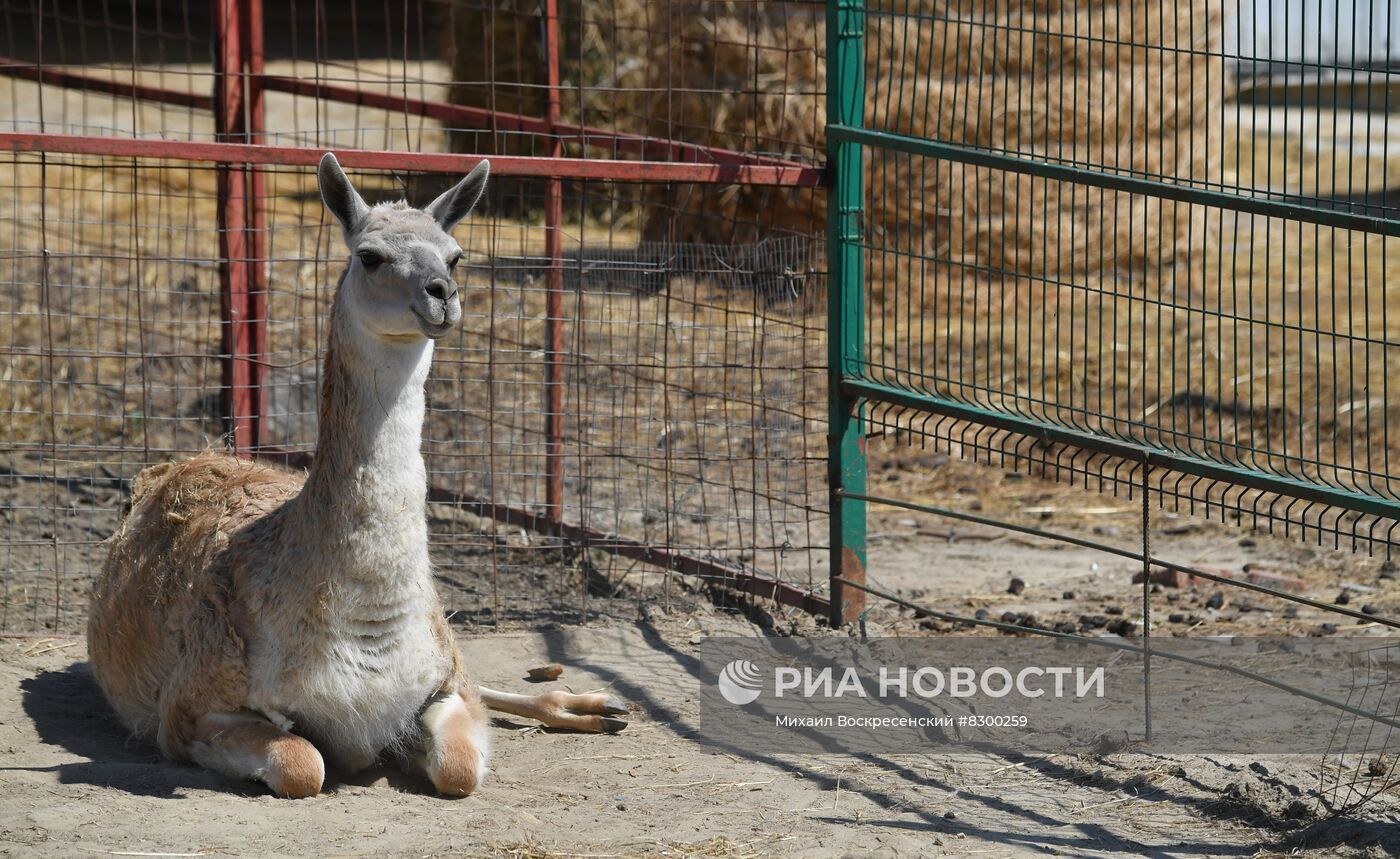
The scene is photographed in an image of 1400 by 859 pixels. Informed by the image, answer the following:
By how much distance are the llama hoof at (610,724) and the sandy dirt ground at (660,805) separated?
0.13 ft

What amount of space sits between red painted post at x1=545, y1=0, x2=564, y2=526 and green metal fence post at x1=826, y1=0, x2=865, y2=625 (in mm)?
1169

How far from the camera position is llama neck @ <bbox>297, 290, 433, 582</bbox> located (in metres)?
4.48

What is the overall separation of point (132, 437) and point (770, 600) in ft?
13.2

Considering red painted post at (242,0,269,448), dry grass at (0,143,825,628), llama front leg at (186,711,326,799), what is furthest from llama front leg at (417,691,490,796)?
red painted post at (242,0,269,448)

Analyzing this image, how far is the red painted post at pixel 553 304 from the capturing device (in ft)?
22.2

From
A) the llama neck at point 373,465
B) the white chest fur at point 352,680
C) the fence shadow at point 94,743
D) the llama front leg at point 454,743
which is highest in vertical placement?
the llama neck at point 373,465

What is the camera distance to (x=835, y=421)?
6391 millimetres

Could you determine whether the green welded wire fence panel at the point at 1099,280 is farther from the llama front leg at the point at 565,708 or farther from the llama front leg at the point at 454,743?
the llama front leg at the point at 454,743

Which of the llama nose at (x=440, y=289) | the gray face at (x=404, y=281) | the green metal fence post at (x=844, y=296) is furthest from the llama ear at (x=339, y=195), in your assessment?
the green metal fence post at (x=844, y=296)

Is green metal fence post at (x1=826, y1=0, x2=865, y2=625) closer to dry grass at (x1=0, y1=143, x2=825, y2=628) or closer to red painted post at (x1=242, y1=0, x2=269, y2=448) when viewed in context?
dry grass at (x1=0, y1=143, x2=825, y2=628)

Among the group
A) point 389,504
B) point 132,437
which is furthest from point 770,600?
point 132,437

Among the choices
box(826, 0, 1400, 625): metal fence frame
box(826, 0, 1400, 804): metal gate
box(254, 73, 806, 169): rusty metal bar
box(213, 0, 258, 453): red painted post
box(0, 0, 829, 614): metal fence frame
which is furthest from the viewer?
box(254, 73, 806, 169): rusty metal bar

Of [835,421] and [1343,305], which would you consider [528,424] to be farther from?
[1343,305]

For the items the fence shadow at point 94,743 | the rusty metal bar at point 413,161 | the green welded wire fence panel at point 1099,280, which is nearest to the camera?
the fence shadow at point 94,743
